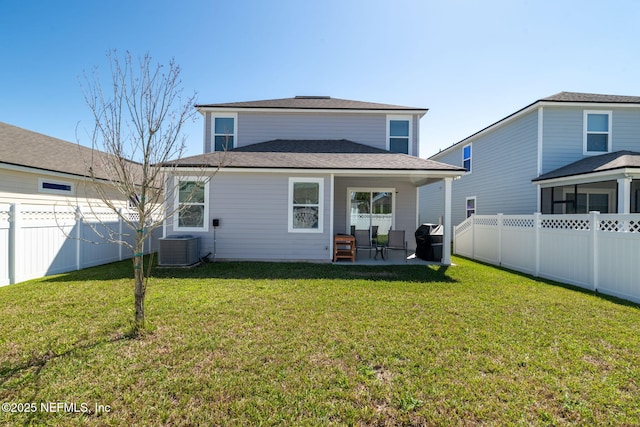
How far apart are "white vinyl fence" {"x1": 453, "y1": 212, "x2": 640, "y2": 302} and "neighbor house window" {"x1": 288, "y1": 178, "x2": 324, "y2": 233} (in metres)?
6.08

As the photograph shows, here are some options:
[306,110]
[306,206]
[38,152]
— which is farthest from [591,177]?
[38,152]

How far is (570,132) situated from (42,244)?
58.2 ft

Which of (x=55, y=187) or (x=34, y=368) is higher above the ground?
(x=55, y=187)

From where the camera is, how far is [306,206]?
28.6ft

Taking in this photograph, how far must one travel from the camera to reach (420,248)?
962 cm

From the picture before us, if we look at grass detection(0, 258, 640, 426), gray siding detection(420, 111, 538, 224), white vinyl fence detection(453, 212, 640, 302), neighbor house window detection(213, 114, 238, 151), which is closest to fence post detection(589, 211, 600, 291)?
white vinyl fence detection(453, 212, 640, 302)

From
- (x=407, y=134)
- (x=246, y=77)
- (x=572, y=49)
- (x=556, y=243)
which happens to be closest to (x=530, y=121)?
(x=572, y=49)

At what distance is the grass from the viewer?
2332mm

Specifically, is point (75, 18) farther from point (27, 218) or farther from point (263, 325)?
point (263, 325)

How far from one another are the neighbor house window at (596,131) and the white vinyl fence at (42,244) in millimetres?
15531

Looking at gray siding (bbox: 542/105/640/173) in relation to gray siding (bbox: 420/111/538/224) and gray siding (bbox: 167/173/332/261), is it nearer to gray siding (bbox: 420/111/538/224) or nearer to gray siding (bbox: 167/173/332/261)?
gray siding (bbox: 420/111/538/224)

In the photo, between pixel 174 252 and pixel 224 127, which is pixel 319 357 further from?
pixel 224 127

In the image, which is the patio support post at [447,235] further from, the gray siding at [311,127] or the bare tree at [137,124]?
the bare tree at [137,124]

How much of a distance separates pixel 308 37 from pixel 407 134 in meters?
5.31
